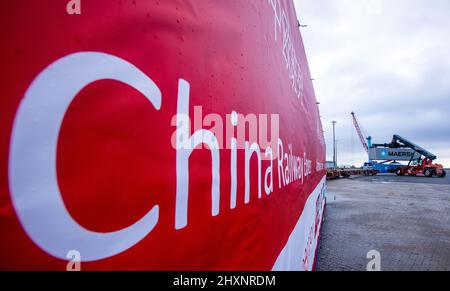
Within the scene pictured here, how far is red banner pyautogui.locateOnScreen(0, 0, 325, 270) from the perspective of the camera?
1.35 ft

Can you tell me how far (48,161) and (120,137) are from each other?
0.14m

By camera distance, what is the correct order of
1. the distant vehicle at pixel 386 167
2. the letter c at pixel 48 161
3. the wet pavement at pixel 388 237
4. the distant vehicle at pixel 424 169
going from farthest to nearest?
the distant vehicle at pixel 386 167, the distant vehicle at pixel 424 169, the wet pavement at pixel 388 237, the letter c at pixel 48 161

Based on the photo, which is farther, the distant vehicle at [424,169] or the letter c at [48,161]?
the distant vehicle at [424,169]

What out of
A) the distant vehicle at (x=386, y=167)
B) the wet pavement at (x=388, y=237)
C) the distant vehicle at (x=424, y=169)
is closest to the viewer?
the wet pavement at (x=388, y=237)

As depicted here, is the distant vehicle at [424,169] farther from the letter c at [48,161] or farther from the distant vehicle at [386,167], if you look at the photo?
the letter c at [48,161]

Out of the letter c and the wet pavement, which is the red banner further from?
the wet pavement

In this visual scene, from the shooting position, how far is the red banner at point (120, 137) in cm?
41

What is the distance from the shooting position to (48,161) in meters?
0.43

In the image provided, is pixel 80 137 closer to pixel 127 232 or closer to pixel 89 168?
pixel 89 168

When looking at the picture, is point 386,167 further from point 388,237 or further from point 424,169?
point 388,237

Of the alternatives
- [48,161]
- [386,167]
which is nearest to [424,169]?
[386,167]

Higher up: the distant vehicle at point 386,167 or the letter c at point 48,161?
the letter c at point 48,161

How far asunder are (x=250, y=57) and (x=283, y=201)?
41.0 inches

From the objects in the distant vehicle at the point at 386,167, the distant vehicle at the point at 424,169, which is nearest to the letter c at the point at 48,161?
the distant vehicle at the point at 424,169
